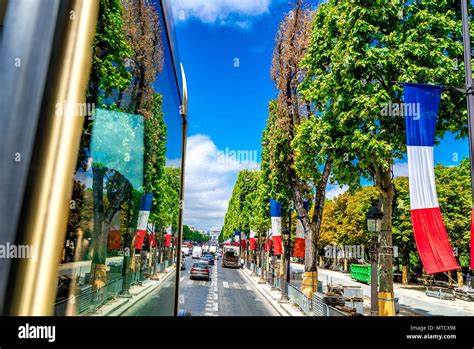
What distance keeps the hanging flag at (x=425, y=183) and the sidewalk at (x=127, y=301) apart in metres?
4.04

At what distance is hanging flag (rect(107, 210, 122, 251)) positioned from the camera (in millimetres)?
1443

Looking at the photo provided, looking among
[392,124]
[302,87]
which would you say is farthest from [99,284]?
[302,87]

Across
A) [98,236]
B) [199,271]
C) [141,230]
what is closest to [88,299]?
[98,236]

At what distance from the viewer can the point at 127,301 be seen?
1.71 m

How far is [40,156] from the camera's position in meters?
1.06

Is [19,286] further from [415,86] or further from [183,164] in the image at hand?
[415,86]

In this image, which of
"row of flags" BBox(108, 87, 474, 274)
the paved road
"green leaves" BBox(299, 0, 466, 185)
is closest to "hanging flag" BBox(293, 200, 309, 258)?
"green leaves" BBox(299, 0, 466, 185)

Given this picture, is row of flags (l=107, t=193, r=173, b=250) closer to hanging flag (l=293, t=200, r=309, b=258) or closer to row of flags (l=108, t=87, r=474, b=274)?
row of flags (l=108, t=87, r=474, b=274)

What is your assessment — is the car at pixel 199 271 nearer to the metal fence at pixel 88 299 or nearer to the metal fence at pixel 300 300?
the metal fence at pixel 300 300

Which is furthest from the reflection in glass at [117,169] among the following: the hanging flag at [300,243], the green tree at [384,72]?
the hanging flag at [300,243]

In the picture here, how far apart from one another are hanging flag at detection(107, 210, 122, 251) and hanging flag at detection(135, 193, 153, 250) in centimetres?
32

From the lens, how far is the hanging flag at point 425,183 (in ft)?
16.3

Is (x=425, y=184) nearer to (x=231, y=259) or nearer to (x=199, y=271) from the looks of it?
(x=199, y=271)

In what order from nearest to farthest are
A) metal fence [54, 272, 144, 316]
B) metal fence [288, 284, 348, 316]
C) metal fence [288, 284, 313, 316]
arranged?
metal fence [54, 272, 144, 316] < metal fence [288, 284, 348, 316] < metal fence [288, 284, 313, 316]
